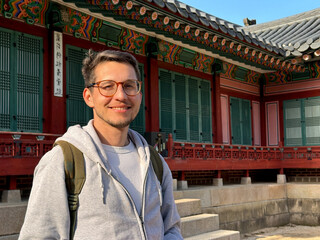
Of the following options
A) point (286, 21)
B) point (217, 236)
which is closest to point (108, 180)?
point (217, 236)

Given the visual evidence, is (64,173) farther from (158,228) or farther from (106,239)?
(158,228)

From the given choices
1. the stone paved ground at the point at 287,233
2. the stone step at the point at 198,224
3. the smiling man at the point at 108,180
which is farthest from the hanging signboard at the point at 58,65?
the smiling man at the point at 108,180

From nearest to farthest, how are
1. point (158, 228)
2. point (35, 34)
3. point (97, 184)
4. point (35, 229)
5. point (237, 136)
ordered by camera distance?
point (35, 229)
point (97, 184)
point (158, 228)
point (35, 34)
point (237, 136)

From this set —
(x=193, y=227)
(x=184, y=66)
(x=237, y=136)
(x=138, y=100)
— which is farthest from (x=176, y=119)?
(x=138, y=100)

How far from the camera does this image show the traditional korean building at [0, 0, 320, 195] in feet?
23.1

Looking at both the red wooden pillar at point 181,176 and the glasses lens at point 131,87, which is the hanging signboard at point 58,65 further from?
the glasses lens at point 131,87

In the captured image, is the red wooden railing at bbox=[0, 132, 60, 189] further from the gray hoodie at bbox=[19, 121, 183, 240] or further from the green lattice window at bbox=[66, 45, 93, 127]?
the gray hoodie at bbox=[19, 121, 183, 240]

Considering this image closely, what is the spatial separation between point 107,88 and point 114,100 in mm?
64

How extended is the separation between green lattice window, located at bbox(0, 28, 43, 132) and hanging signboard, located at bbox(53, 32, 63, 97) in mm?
267

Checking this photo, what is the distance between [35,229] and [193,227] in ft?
18.2

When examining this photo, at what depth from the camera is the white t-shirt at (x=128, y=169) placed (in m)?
1.78

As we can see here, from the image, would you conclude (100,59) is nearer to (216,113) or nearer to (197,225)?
(197,225)

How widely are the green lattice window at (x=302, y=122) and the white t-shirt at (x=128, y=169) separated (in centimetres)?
1222

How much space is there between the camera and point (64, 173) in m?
1.61
